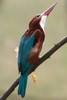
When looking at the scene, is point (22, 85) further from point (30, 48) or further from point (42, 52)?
point (42, 52)

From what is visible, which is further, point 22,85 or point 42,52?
point 42,52

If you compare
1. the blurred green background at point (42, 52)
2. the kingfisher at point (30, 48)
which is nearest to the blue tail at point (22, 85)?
the kingfisher at point (30, 48)

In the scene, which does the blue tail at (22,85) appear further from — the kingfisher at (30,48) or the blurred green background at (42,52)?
the blurred green background at (42,52)

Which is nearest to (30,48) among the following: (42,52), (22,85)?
(22,85)

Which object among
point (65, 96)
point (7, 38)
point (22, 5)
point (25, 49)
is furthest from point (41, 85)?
point (25, 49)

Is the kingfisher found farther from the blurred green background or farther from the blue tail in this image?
the blurred green background

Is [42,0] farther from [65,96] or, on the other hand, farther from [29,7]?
[65,96]
